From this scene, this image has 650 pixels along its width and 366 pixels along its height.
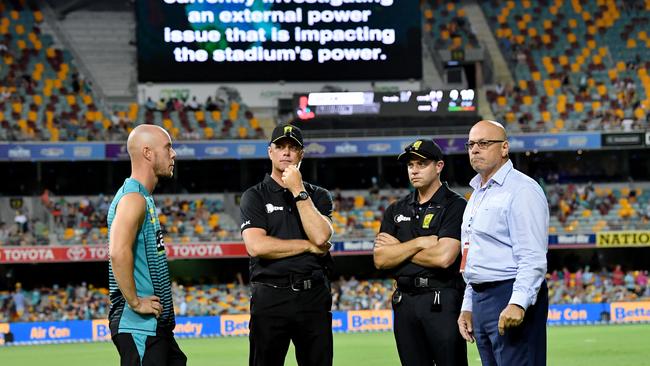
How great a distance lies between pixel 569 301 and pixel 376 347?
12164 mm

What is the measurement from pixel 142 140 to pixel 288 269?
1.43m

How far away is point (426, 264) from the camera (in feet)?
25.1

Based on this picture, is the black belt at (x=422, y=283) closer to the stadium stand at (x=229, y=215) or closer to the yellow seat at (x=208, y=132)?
the stadium stand at (x=229, y=215)

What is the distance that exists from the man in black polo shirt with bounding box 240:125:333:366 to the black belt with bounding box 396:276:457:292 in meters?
0.69

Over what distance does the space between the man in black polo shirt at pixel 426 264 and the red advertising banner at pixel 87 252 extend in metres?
24.2

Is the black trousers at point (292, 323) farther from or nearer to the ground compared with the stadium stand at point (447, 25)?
nearer to the ground

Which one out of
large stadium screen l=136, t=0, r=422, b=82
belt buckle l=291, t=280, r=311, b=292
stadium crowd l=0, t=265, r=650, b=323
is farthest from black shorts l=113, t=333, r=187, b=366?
large stadium screen l=136, t=0, r=422, b=82

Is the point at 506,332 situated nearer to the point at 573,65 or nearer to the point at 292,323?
the point at 292,323

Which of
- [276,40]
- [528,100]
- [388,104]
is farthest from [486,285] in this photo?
[528,100]

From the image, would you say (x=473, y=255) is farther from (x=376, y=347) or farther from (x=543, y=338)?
(x=376, y=347)

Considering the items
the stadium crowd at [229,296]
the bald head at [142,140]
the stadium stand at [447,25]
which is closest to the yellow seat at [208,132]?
the stadium crowd at [229,296]

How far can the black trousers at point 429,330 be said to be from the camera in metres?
7.60

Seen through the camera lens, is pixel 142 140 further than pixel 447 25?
No

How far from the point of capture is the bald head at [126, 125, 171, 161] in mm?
6633
